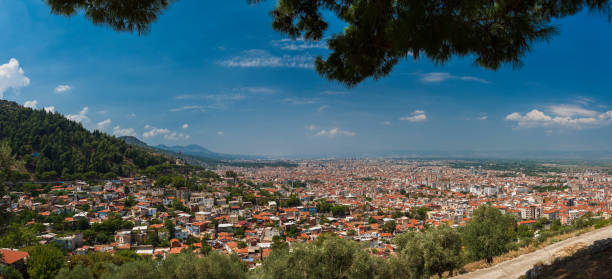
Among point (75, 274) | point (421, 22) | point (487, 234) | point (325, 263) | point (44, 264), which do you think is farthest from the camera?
point (44, 264)

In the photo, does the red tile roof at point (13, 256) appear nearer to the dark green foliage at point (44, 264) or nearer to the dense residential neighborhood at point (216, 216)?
the dense residential neighborhood at point (216, 216)

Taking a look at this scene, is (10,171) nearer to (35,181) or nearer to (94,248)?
(94,248)

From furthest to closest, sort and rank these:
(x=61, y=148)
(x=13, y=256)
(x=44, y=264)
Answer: (x=61, y=148), (x=13, y=256), (x=44, y=264)

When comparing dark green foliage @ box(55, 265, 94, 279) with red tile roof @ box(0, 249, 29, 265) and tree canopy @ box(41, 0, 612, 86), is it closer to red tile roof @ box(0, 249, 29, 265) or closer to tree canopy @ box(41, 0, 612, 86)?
red tile roof @ box(0, 249, 29, 265)

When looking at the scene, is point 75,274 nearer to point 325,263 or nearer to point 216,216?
point 325,263

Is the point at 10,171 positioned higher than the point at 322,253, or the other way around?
the point at 10,171

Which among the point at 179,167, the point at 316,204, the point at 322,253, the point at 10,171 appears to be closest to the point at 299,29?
the point at 10,171

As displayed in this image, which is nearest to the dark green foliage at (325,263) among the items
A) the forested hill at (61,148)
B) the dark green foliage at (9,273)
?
the dark green foliage at (9,273)

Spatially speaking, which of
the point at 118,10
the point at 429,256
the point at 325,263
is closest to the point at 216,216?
the point at 325,263
